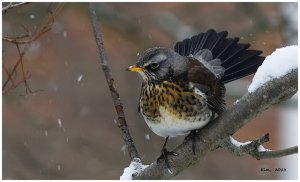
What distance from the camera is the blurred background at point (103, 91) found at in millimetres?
5793

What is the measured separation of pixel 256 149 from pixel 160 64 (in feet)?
2.68

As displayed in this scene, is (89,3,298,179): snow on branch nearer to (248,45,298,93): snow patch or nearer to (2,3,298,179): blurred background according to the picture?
(248,45,298,93): snow patch

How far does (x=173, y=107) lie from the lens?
10.4 ft

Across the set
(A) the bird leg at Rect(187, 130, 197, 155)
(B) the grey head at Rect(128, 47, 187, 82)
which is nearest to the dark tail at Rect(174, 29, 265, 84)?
(B) the grey head at Rect(128, 47, 187, 82)

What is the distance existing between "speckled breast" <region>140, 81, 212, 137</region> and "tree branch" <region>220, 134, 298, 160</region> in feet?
1.16

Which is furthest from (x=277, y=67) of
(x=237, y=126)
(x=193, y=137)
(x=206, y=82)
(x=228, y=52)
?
(x=228, y=52)

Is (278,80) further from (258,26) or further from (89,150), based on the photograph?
(89,150)

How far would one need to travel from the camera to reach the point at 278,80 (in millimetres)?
2459

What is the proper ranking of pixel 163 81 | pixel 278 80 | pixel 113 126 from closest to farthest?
pixel 278 80 < pixel 163 81 < pixel 113 126

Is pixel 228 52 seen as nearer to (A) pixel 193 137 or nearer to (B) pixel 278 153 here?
(A) pixel 193 137

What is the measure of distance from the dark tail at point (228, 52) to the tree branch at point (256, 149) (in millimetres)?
810

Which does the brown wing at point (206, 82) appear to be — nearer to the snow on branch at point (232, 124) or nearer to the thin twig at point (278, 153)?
the snow on branch at point (232, 124)

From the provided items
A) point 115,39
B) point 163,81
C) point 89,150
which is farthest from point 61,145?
point 163,81

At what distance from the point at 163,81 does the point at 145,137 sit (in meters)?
2.50
